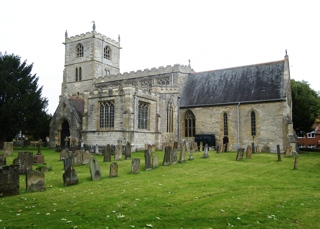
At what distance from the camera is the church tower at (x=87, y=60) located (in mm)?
46375

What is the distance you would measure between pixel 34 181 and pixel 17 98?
81.4 feet

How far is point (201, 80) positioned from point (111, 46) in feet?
71.5

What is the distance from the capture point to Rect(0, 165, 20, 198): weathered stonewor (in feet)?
29.7

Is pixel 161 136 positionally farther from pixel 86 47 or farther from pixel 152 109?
pixel 86 47

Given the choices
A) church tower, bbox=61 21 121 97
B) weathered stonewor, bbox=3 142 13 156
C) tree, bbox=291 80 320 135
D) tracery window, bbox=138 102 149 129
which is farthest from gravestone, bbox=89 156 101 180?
church tower, bbox=61 21 121 97

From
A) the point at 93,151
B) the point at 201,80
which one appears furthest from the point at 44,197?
the point at 201,80

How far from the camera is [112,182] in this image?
11508mm

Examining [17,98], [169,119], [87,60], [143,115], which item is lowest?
[169,119]

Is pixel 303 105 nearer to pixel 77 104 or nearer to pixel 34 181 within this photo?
pixel 77 104

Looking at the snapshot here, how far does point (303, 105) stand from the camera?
35.3 m

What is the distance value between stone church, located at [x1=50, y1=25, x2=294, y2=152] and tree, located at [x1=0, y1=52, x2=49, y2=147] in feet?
9.92

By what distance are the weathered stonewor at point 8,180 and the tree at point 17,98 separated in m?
23.0

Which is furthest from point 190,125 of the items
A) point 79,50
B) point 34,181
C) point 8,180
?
point 79,50

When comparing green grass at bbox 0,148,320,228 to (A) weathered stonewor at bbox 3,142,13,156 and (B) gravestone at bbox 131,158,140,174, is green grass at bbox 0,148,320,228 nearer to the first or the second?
(B) gravestone at bbox 131,158,140,174
